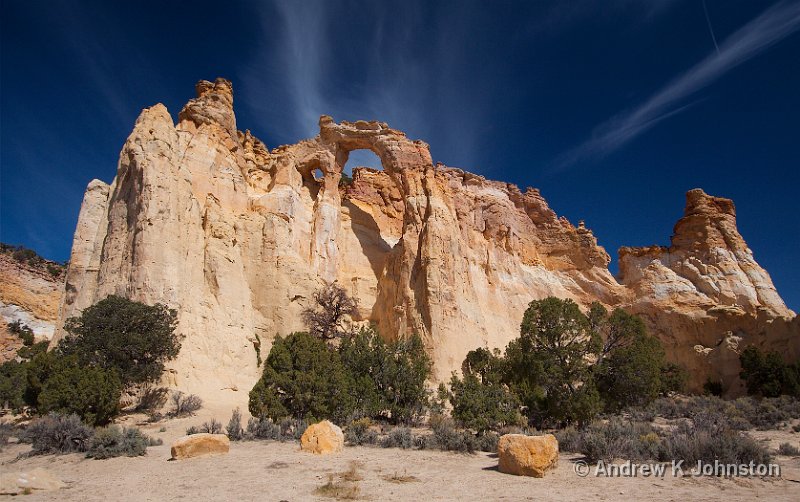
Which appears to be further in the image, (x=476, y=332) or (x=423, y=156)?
(x=423, y=156)

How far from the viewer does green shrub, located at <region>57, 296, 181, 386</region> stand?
15148 millimetres

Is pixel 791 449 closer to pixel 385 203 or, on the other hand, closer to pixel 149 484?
pixel 149 484

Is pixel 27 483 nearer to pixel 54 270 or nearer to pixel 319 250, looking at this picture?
pixel 319 250

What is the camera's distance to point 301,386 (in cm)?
1316

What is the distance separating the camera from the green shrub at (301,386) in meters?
12.9

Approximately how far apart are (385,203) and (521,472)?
32.4 meters

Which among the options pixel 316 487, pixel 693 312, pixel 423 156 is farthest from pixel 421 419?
pixel 693 312

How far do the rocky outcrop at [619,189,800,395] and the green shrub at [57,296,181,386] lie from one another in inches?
1335

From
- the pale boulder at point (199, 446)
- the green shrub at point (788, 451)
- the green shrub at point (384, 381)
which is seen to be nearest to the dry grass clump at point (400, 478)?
the pale boulder at point (199, 446)

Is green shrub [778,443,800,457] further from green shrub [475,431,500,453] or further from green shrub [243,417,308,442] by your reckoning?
green shrub [243,417,308,442]

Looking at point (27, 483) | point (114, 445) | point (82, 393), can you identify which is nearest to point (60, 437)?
point (114, 445)

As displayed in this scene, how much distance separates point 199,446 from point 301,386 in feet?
13.7

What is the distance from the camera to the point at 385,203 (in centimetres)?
3912

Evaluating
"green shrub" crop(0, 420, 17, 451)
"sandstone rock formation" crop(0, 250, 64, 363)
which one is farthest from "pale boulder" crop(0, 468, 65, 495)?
"sandstone rock formation" crop(0, 250, 64, 363)
